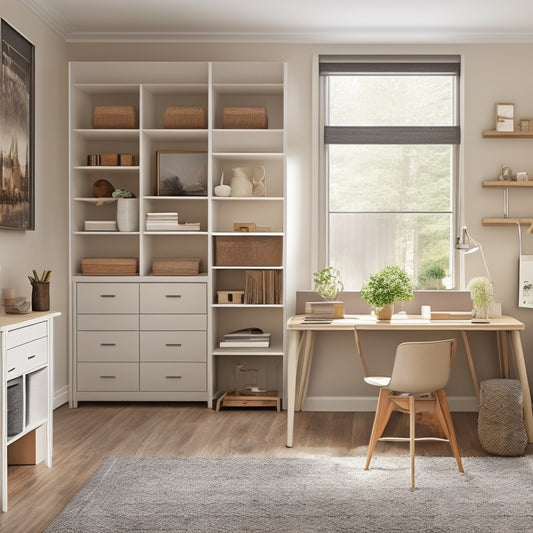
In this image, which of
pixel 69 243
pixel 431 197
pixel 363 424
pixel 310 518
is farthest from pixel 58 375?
pixel 431 197

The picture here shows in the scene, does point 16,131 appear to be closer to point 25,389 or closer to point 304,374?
point 25,389

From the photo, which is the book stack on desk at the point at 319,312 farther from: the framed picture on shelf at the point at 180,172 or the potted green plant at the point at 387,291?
the framed picture on shelf at the point at 180,172

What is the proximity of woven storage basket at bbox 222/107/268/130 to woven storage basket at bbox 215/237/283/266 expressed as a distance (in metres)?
0.88

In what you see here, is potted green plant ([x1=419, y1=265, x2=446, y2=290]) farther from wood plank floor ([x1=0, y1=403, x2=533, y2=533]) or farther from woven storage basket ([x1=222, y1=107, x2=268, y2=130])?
woven storage basket ([x1=222, y1=107, x2=268, y2=130])

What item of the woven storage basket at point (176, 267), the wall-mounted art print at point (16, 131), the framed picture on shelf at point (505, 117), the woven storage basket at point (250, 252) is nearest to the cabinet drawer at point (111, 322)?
the woven storage basket at point (176, 267)

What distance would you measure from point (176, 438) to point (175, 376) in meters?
0.90

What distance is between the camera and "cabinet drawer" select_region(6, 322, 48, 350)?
3602 mm

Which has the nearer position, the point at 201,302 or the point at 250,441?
the point at 250,441

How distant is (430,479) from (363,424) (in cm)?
128

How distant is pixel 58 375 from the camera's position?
18.0 feet

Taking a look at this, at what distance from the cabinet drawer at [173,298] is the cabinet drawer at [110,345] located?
25 centimetres

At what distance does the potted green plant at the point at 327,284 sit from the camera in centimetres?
532

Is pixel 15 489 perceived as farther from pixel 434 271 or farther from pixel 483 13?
pixel 483 13

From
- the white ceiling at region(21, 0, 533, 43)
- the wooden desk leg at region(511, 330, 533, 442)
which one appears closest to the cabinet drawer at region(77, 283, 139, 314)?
the white ceiling at region(21, 0, 533, 43)
